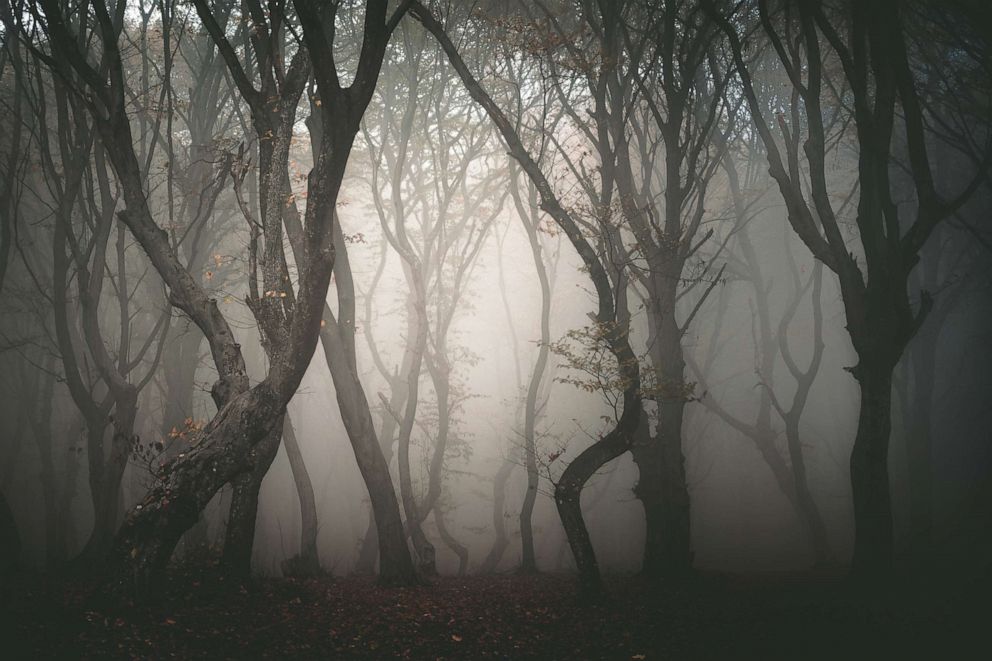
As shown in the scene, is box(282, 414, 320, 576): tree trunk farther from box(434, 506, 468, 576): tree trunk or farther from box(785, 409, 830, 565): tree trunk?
box(785, 409, 830, 565): tree trunk

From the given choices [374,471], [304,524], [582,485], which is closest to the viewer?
[582,485]

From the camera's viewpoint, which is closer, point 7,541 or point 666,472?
point 7,541

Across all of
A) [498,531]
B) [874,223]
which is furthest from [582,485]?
[498,531]

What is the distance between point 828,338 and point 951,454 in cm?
930

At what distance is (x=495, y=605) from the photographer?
766 centimetres

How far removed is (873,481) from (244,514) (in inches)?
309

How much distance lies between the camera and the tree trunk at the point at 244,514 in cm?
661

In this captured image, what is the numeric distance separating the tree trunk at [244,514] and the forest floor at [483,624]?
23cm

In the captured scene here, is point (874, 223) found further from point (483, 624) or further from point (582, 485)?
point (483, 624)

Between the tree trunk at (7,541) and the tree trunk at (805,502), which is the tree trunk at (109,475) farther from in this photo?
the tree trunk at (805,502)

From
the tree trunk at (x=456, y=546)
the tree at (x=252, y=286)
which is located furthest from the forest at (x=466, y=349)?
the tree trunk at (x=456, y=546)

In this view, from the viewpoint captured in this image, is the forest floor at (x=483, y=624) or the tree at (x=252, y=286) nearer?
the forest floor at (x=483, y=624)

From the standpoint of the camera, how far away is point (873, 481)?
7.77m

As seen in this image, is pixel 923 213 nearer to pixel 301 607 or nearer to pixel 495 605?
pixel 495 605
